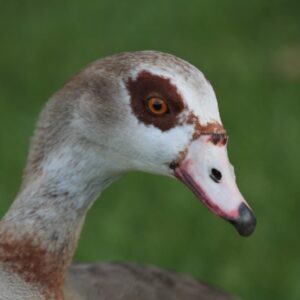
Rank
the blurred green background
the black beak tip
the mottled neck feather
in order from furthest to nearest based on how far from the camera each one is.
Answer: the blurred green background → the mottled neck feather → the black beak tip

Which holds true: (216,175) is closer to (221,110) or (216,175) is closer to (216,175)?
(216,175)

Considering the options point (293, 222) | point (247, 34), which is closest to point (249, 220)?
point (293, 222)

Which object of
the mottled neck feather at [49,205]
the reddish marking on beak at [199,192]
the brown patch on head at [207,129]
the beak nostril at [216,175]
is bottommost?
the mottled neck feather at [49,205]

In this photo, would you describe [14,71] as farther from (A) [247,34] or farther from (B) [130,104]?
(B) [130,104]

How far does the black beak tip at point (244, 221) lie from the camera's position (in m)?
1.50

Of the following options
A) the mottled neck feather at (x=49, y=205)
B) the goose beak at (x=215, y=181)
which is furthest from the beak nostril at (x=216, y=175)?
the mottled neck feather at (x=49, y=205)

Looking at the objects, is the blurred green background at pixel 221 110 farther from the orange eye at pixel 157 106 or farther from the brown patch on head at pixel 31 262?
the orange eye at pixel 157 106

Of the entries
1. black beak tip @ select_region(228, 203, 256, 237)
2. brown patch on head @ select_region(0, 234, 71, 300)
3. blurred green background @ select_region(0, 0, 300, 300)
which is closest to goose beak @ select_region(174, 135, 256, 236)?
black beak tip @ select_region(228, 203, 256, 237)

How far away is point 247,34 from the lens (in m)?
4.48

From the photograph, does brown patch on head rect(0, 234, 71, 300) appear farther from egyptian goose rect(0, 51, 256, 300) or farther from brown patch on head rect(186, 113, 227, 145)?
brown patch on head rect(186, 113, 227, 145)

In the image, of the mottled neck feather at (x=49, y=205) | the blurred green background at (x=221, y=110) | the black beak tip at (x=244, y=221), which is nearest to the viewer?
the black beak tip at (x=244, y=221)

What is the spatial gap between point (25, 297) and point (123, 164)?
325 mm

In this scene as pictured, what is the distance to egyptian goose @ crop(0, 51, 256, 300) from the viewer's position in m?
1.55

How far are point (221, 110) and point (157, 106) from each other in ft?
7.33
